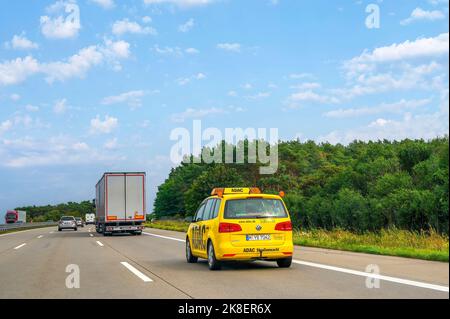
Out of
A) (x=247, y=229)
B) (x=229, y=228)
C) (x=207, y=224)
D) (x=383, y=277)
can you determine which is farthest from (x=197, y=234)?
(x=383, y=277)

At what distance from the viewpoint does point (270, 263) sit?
48.8 ft

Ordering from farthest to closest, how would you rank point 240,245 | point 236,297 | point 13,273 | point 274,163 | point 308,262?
point 274,163 → point 308,262 → point 13,273 → point 240,245 → point 236,297

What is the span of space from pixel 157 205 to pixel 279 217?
519ft

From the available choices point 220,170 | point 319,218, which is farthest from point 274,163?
point 319,218

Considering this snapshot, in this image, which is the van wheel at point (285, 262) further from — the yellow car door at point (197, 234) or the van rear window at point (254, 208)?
the yellow car door at point (197, 234)

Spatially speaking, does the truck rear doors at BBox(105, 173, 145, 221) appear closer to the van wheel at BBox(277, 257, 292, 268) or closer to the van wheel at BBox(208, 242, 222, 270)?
the van wheel at BBox(208, 242, 222, 270)

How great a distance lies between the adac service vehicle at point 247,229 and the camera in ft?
41.6

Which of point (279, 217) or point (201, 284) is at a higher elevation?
point (279, 217)

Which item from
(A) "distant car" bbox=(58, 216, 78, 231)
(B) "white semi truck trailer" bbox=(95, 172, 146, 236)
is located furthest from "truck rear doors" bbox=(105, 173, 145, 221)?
(A) "distant car" bbox=(58, 216, 78, 231)

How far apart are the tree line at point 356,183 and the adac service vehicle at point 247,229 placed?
727 cm

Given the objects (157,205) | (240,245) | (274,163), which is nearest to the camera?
(240,245)

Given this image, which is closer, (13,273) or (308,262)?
(13,273)

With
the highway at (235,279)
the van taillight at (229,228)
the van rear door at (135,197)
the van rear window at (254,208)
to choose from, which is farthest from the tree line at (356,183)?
the van rear door at (135,197)
